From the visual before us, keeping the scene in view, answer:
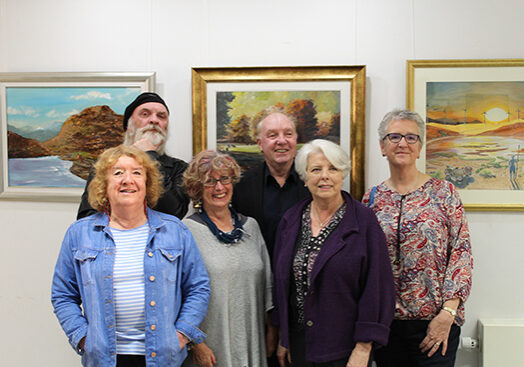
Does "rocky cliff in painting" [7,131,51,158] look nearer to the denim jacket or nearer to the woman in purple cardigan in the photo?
the denim jacket

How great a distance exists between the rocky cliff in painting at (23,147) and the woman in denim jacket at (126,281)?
1.14 metres

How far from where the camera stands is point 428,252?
1.87 m

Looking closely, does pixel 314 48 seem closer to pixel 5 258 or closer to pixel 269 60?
pixel 269 60

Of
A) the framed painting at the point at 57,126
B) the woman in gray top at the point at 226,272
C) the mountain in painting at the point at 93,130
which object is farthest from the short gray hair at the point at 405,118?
the mountain in painting at the point at 93,130

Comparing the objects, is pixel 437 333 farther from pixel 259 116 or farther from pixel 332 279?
pixel 259 116

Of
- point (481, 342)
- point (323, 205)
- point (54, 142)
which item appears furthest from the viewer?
point (54, 142)

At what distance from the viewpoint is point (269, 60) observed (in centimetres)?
249

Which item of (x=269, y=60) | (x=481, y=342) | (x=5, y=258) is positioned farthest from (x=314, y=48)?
(x=5, y=258)

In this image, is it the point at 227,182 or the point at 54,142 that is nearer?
the point at 227,182

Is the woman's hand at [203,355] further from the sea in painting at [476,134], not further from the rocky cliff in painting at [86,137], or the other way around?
the sea in painting at [476,134]

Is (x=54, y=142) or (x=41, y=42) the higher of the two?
(x=41, y=42)

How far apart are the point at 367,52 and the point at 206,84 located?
960mm

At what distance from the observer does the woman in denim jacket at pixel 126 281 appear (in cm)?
158

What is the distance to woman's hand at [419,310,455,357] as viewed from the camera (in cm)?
183
